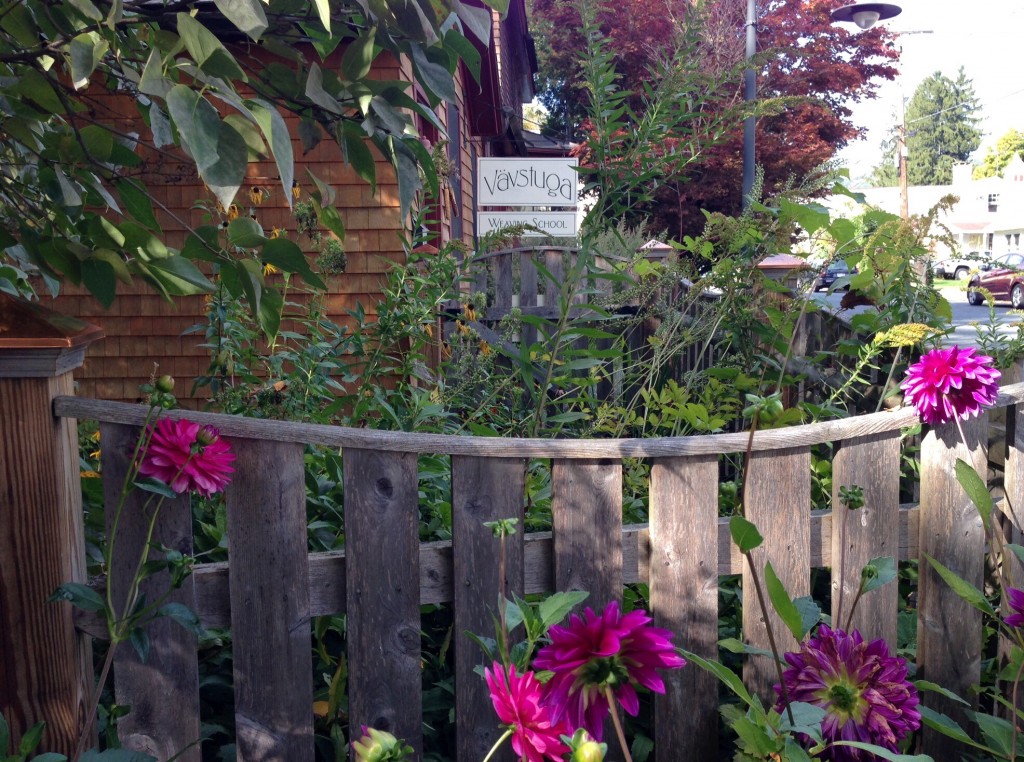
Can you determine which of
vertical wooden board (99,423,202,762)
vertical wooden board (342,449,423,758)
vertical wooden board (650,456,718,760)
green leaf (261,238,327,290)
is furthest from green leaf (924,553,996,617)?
vertical wooden board (99,423,202,762)

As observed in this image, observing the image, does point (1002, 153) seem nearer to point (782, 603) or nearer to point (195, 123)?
point (782, 603)

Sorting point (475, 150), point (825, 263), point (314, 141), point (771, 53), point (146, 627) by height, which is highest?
point (475, 150)

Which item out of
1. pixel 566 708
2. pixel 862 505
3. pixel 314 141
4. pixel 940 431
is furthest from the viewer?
pixel 940 431

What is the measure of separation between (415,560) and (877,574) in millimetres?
833

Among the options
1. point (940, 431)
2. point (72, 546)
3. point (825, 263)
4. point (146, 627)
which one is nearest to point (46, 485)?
point (72, 546)

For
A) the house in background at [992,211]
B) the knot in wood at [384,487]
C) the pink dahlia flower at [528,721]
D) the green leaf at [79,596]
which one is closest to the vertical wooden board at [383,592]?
the knot in wood at [384,487]

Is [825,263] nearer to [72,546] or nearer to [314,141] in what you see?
[314,141]

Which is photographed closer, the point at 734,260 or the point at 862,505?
the point at 862,505

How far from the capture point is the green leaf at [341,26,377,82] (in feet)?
4.13

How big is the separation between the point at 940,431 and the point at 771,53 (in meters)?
1.06

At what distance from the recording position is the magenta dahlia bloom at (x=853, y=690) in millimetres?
1571

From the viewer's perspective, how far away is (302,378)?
2889mm

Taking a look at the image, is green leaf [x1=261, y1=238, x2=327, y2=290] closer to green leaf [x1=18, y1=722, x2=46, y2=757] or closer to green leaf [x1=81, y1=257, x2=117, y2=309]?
green leaf [x1=81, y1=257, x2=117, y2=309]

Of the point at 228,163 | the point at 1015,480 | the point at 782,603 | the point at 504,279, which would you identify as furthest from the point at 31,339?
the point at 504,279
